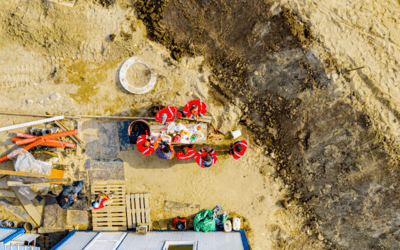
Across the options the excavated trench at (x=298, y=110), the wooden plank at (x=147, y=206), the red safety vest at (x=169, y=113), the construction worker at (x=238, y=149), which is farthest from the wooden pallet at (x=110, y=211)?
the excavated trench at (x=298, y=110)

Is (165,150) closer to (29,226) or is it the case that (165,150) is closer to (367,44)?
(29,226)

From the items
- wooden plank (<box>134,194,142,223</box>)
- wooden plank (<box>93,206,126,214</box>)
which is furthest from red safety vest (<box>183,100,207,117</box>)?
wooden plank (<box>93,206,126,214</box>)

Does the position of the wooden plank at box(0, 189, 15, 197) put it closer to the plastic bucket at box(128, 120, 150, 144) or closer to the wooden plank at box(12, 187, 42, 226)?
the wooden plank at box(12, 187, 42, 226)

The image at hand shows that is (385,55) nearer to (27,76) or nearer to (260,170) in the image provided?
(260,170)

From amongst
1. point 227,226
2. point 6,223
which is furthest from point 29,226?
point 227,226

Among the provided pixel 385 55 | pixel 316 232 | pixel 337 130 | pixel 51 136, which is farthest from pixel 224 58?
pixel 316 232

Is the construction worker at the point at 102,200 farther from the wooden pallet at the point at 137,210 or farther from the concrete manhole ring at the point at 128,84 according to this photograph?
the concrete manhole ring at the point at 128,84
